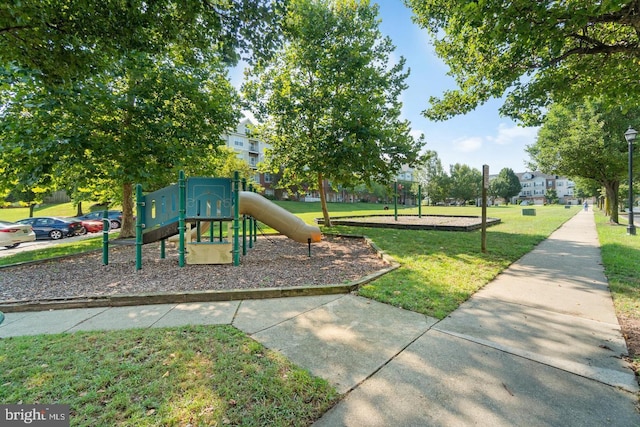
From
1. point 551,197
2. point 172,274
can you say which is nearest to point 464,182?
point 551,197

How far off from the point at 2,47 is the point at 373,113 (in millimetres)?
11021

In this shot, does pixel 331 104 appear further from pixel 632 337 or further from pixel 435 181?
pixel 435 181

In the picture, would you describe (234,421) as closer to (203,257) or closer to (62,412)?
(62,412)

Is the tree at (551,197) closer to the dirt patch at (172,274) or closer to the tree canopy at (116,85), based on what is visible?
the dirt patch at (172,274)

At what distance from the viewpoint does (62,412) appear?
2137mm

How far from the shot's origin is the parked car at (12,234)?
1261 cm

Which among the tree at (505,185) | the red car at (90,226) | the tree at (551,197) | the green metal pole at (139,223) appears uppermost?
the tree at (505,185)

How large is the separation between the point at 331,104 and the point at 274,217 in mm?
7065

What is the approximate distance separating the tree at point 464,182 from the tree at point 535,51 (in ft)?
209

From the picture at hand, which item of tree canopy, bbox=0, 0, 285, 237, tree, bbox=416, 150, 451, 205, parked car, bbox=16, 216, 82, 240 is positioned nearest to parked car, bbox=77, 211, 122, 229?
parked car, bbox=16, 216, 82, 240

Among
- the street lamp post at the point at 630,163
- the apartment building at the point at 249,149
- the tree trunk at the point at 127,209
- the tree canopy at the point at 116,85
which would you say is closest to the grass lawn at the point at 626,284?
the street lamp post at the point at 630,163

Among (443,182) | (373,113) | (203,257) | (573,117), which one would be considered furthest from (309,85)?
(443,182)

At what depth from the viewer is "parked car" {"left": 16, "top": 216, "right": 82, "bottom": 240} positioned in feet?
55.4

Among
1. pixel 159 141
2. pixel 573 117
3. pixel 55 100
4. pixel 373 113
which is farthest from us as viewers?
pixel 573 117
